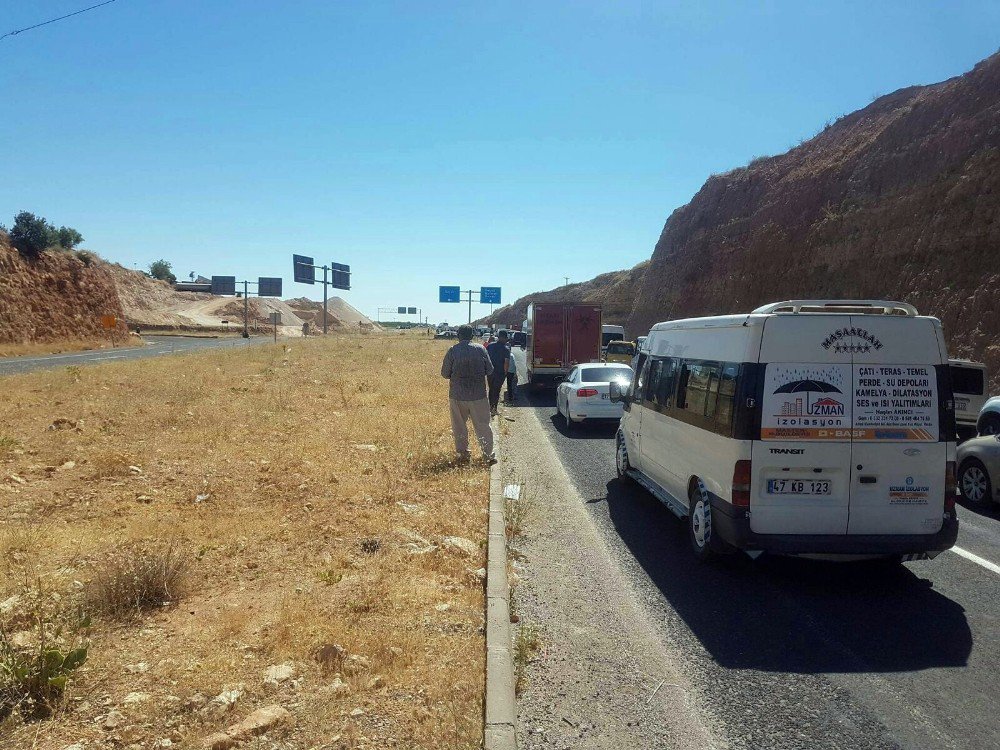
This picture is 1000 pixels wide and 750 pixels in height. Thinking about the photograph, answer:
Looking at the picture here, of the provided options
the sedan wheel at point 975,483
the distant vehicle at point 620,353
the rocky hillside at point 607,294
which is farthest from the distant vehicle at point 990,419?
the rocky hillside at point 607,294

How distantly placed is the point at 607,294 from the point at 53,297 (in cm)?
7528

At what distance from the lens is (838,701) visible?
167 inches

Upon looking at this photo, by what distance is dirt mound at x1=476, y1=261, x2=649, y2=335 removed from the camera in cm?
9119

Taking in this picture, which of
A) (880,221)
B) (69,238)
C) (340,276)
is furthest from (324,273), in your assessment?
(880,221)

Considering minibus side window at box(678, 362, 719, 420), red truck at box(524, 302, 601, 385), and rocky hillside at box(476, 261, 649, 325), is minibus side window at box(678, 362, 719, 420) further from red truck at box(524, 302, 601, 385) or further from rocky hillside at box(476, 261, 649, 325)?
rocky hillside at box(476, 261, 649, 325)

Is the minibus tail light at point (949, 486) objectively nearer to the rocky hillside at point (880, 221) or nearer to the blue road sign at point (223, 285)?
the rocky hillside at point (880, 221)

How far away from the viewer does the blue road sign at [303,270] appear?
76000 millimetres

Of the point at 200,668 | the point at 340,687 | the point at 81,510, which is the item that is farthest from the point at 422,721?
the point at 81,510

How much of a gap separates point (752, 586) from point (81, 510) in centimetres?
676

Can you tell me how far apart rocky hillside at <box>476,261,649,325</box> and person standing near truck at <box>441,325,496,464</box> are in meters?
40.6

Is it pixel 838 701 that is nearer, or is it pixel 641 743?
pixel 641 743

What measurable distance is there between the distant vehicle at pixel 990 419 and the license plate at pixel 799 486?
30.0 ft

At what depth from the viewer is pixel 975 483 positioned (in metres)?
9.45

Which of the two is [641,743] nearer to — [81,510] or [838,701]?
[838,701]
